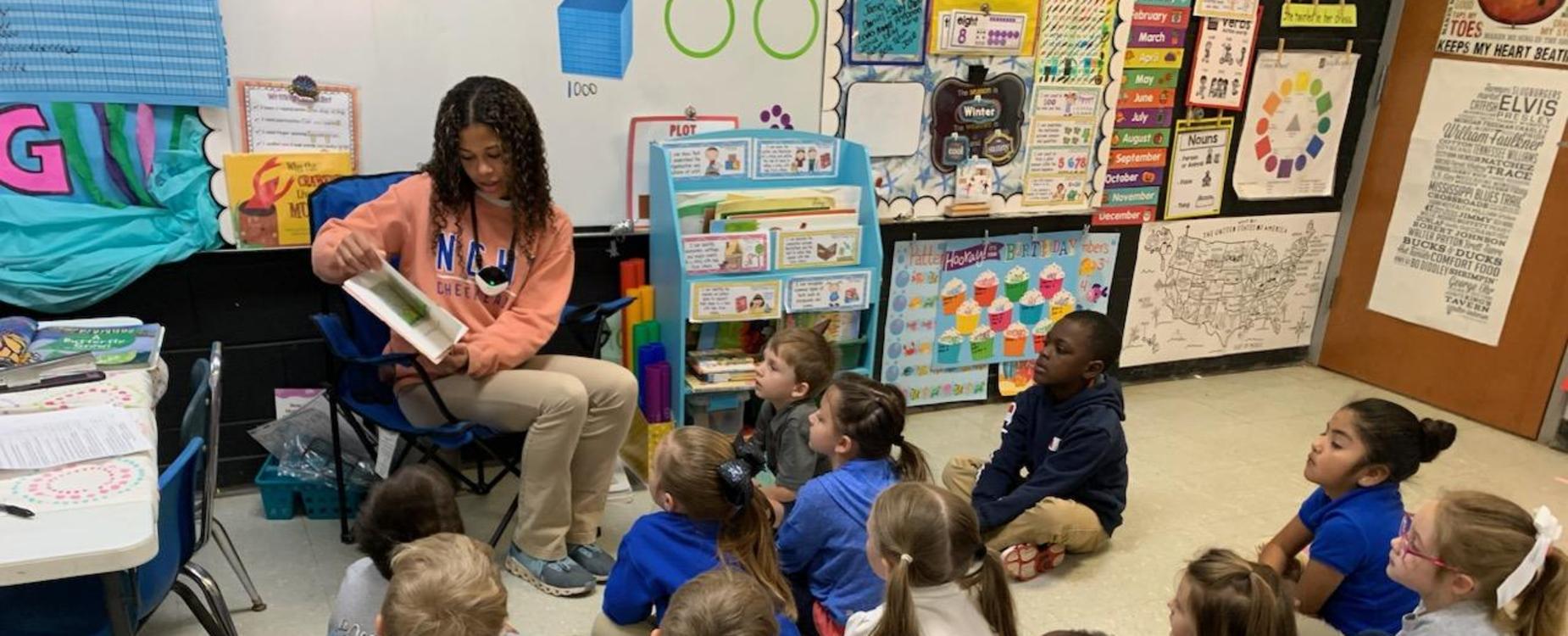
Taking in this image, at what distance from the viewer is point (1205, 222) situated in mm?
4102

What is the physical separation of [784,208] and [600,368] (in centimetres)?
79

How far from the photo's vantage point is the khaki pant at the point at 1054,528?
2729mm

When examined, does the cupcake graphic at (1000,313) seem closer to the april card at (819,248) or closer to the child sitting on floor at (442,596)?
the april card at (819,248)

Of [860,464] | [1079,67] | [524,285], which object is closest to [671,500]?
[860,464]

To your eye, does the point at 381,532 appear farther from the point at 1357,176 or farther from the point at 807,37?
the point at 1357,176

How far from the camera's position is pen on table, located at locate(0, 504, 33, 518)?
1500 millimetres

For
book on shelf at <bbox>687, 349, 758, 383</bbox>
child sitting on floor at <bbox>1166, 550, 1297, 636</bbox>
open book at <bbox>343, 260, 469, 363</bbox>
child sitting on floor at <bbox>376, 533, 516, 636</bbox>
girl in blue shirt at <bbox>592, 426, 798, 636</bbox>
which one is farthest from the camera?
book on shelf at <bbox>687, 349, 758, 383</bbox>

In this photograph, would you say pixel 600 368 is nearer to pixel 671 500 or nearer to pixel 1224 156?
pixel 671 500

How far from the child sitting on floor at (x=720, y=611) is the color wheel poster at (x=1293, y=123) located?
3281mm

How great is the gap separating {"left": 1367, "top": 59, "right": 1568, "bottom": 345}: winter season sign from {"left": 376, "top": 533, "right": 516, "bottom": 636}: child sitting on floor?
3862mm

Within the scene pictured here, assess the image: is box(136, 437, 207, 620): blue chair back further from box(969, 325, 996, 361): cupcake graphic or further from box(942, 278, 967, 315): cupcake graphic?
box(969, 325, 996, 361): cupcake graphic

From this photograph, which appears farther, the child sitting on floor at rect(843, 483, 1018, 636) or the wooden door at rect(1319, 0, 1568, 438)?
the wooden door at rect(1319, 0, 1568, 438)

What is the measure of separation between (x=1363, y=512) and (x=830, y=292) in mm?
1494

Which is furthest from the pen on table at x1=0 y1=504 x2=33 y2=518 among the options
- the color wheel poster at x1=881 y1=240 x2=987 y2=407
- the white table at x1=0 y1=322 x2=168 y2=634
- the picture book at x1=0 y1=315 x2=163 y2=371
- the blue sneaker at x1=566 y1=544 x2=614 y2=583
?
the color wheel poster at x1=881 y1=240 x2=987 y2=407
